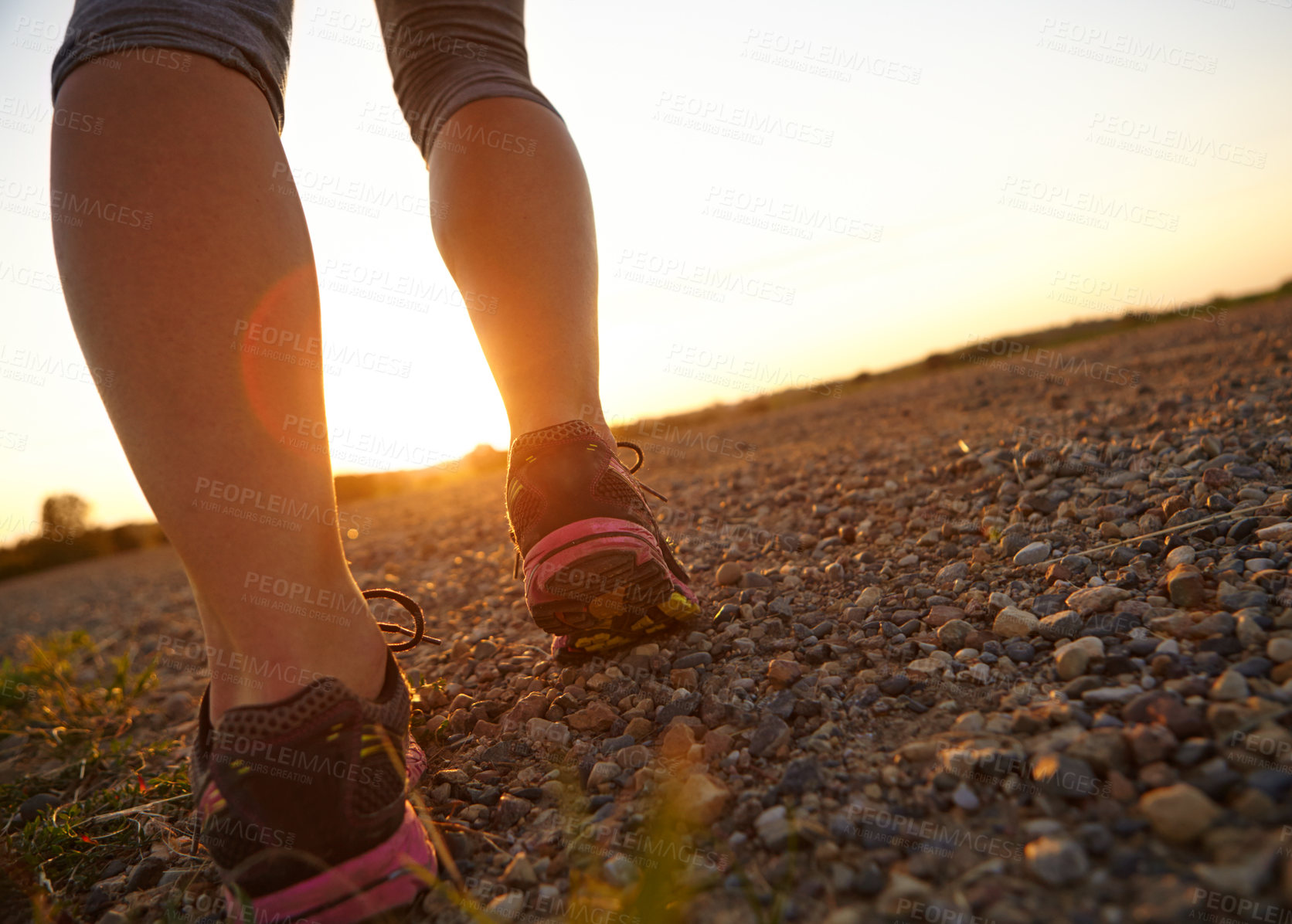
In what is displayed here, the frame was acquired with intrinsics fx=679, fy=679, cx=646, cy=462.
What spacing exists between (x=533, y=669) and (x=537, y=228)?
1.21m

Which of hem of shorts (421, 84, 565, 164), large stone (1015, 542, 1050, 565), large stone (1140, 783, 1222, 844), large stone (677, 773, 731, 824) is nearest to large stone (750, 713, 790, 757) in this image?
large stone (677, 773, 731, 824)

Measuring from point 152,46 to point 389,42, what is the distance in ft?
3.49

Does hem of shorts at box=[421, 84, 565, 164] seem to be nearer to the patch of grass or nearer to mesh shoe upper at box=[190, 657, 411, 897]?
mesh shoe upper at box=[190, 657, 411, 897]

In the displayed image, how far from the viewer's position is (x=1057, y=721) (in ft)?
3.80

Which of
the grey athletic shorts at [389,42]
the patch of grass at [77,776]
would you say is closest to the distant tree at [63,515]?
the patch of grass at [77,776]

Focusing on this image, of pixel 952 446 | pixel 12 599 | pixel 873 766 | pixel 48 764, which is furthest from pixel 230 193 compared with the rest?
pixel 12 599

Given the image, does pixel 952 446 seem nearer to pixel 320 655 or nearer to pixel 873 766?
pixel 873 766

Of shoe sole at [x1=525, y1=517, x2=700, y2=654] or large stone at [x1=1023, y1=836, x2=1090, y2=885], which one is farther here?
shoe sole at [x1=525, y1=517, x2=700, y2=654]

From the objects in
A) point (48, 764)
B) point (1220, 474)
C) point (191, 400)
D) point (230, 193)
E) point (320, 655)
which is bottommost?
point (48, 764)

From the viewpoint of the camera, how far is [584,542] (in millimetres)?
1585

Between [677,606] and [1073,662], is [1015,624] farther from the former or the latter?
[677,606]

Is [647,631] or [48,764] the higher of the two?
[647,631]

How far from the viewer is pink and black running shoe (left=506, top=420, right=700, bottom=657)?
158 centimetres

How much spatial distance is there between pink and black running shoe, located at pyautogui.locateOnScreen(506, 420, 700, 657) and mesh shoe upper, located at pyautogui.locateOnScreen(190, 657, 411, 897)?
1.74ft
